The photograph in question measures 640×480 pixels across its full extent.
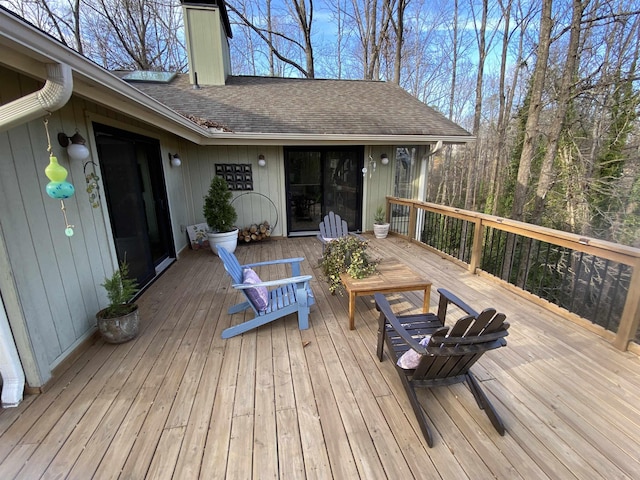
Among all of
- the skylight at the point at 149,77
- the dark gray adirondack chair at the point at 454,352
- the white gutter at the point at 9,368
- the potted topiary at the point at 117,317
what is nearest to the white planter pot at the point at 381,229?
the dark gray adirondack chair at the point at 454,352

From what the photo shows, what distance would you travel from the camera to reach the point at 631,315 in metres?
2.26

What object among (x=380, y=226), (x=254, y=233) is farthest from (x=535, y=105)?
(x=254, y=233)

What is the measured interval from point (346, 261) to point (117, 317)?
215 centimetres

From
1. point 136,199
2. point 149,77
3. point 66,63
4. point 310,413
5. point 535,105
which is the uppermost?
point 149,77

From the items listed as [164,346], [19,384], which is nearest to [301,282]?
[164,346]

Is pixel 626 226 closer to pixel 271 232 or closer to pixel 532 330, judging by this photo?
pixel 532 330

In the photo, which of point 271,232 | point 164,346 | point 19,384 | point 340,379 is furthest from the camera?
point 271,232

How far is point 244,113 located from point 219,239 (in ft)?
9.23

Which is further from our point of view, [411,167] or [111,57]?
[111,57]

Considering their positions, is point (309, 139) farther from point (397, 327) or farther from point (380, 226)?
point (397, 327)

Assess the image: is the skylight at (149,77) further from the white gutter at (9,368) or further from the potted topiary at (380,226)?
the white gutter at (9,368)

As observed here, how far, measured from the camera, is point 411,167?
680cm

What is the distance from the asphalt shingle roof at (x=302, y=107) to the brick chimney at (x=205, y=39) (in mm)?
295

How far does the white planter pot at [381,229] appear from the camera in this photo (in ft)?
20.5
